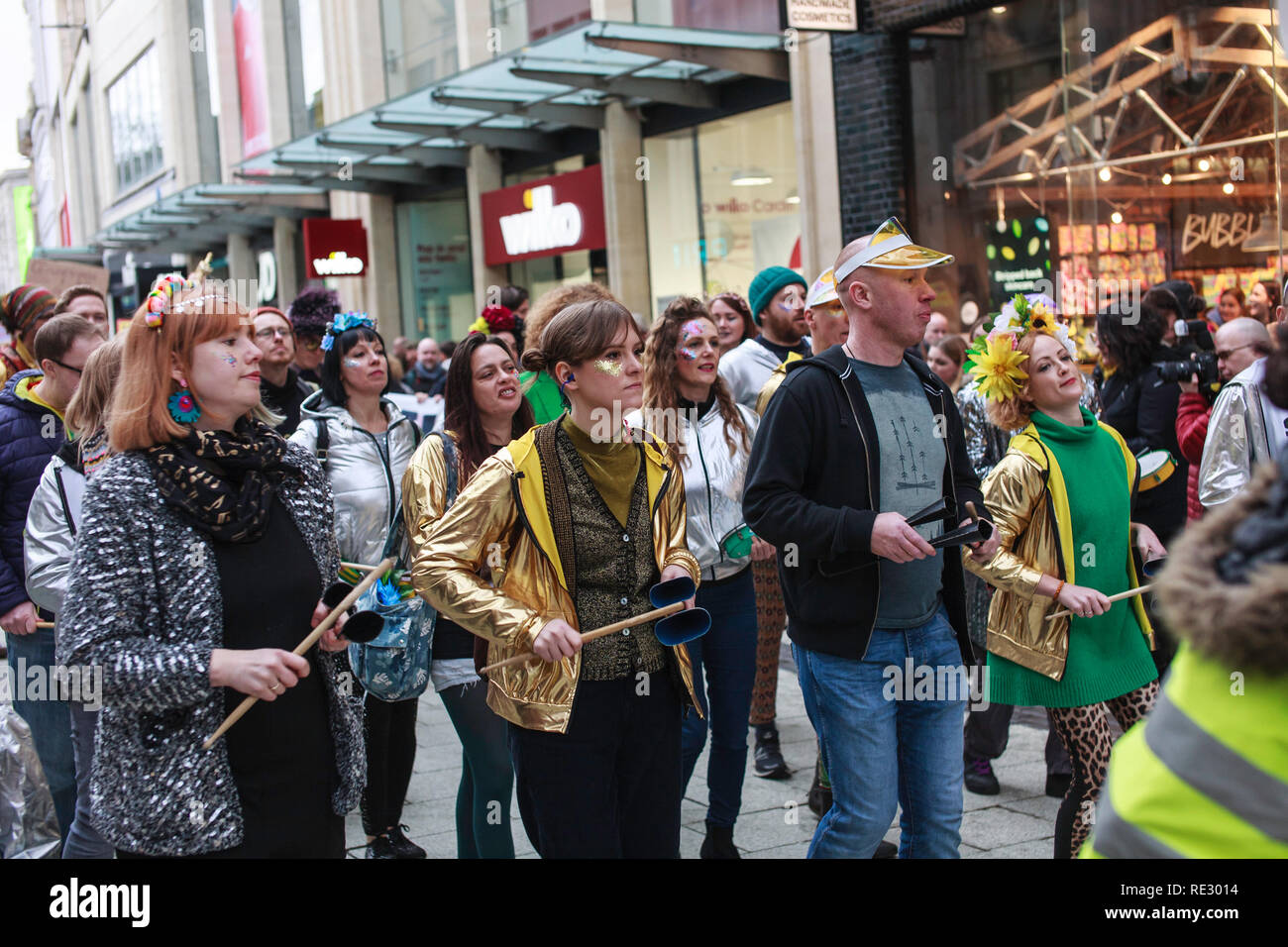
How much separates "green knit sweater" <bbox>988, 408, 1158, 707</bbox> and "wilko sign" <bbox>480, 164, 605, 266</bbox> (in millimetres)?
12430

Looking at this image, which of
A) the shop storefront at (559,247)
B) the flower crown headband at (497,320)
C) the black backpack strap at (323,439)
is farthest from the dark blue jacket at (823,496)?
the shop storefront at (559,247)

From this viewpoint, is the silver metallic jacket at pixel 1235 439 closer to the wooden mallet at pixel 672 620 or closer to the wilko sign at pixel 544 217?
the wooden mallet at pixel 672 620

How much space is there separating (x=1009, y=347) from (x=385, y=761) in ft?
9.35

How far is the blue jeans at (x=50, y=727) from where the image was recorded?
4.67m

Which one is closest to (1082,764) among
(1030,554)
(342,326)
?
(1030,554)

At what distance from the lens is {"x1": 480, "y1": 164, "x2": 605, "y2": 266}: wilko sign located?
16.3m

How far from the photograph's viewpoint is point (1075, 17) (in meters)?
10.6

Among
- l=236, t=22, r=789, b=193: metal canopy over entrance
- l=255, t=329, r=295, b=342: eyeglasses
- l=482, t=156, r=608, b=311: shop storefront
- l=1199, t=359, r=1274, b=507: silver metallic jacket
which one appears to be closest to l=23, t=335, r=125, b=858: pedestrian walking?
l=255, t=329, r=295, b=342: eyeglasses

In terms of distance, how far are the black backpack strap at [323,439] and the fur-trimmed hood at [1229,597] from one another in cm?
407

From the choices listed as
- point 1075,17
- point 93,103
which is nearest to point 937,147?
point 1075,17

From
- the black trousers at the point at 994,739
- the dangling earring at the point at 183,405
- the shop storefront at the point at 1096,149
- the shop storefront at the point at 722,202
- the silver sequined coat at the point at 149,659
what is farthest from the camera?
the shop storefront at the point at 722,202

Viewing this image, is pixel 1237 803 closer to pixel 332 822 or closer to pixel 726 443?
pixel 332 822

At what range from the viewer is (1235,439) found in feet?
15.7

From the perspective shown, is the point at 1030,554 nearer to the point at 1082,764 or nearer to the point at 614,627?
the point at 1082,764
